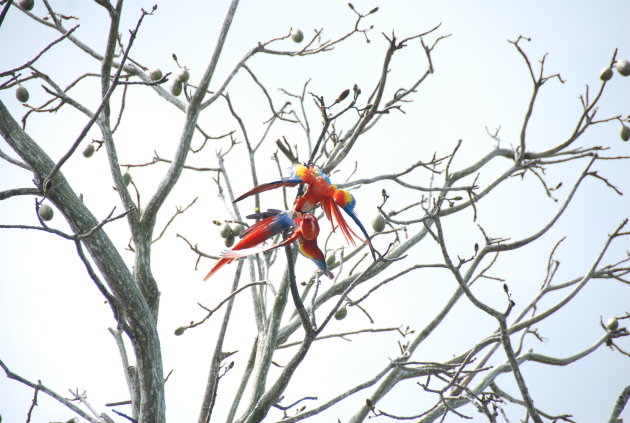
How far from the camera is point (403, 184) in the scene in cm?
321

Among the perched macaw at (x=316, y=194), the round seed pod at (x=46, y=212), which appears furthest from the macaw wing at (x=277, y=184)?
the round seed pod at (x=46, y=212)

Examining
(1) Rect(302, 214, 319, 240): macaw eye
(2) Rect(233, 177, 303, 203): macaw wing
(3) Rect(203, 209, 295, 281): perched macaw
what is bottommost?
(1) Rect(302, 214, 319, 240): macaw eye

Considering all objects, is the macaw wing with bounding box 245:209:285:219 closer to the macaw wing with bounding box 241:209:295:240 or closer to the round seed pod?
the macaw wing with bounding box 241:209:295:240

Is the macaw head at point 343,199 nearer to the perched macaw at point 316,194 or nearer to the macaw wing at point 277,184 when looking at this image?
the perched macaw at point 316,194

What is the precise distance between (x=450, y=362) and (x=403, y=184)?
3.45 ft

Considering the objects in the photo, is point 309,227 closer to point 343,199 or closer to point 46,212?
point 343,199

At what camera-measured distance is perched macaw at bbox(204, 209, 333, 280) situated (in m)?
1.97

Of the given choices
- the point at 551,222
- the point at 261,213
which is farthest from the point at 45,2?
the point at 551,222

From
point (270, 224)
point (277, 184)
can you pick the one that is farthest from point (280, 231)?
point (277, 184)

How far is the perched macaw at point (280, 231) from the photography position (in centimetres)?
197

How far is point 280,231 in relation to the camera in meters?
2.04

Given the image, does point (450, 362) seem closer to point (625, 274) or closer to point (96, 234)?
point (625, 274)

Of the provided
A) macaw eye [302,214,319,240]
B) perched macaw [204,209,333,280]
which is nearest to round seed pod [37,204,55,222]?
perched macaw [204,209,333,280]

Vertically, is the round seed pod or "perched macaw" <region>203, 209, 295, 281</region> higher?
the round seed pod
